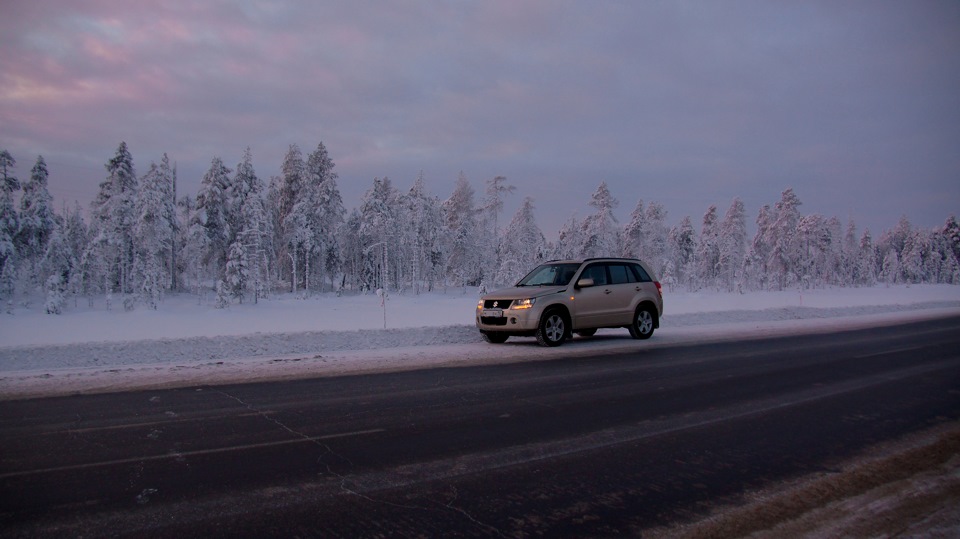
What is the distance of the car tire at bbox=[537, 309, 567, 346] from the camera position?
13516 mm

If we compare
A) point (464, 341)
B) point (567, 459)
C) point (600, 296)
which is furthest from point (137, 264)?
point (567, 459)

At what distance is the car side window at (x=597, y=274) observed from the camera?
1463cm

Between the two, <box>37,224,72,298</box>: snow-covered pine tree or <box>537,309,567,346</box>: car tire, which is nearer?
<box>537,309,567,346</box>: car tire

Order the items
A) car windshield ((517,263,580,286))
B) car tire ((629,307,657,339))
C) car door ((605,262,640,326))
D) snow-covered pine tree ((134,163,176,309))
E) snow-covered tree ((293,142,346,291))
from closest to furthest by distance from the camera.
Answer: car windshield ((517,263,580,286))
car door ((605,262,640,326))
car tire ((629,307,657,339))
snow-covered pine tree ((134,163,176,309))
snow-covered tree ((293,142,346,291))

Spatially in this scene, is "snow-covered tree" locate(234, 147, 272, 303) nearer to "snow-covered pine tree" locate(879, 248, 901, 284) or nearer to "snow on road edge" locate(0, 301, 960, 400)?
"snow on road edge" locate(0, 301, 960, 400)

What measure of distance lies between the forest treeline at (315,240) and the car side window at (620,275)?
112 feet

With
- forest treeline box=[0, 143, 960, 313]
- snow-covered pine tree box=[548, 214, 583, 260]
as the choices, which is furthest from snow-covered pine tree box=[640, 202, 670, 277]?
snow-covered pine tree box=[548, 214, 583, 260]

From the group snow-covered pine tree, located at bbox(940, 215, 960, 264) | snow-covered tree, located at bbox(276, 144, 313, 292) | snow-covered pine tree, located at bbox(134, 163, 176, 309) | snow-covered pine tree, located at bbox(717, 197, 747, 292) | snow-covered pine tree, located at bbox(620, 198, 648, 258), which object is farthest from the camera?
snow-covered pine tree, located at bbox(940, 215, 960, 264)

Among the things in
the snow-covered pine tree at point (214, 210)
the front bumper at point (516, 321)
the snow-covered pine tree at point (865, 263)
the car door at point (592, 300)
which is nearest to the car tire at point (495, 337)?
the front bumper at point (516, 321)

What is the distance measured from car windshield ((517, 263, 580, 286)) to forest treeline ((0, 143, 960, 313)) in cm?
3266

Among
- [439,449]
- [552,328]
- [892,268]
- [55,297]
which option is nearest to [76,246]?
[55,297]

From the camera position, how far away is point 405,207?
6219 centimetres

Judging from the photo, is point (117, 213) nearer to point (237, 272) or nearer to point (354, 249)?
point (237, 272)

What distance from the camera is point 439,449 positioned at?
18.2 feet
